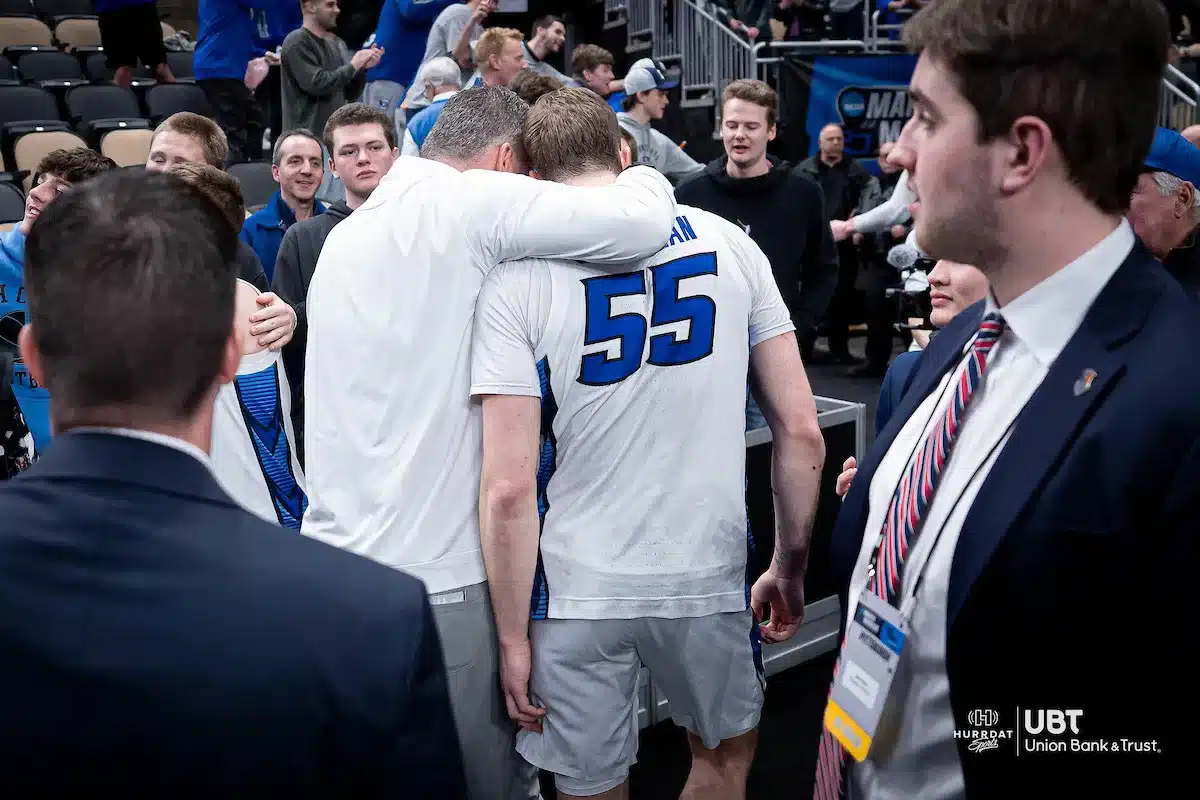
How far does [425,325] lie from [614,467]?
43cm

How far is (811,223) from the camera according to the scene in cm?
472

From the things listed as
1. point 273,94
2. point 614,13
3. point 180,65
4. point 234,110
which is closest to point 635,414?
point 234,110

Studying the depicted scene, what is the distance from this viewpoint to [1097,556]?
42.3 inches

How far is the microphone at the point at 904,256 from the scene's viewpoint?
5930 mm

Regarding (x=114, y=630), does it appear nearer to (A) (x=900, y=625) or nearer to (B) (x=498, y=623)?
(A) (x=900, y=625)

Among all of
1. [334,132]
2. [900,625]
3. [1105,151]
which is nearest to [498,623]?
[900,625]

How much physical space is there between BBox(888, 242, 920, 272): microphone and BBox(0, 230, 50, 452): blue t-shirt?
4.06 meters

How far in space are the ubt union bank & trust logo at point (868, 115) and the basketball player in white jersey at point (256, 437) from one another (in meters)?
7.56

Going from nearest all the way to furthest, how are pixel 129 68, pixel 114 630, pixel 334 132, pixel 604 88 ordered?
pixel 114 630
pixel 334 132
pixel 604 88
pixel 129 68

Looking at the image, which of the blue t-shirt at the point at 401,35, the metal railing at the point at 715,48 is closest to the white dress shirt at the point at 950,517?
the blue t-shirt at the point at 401,35

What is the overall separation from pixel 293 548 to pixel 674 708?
1.45 m

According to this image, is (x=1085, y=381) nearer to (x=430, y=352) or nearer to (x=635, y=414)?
(x=635, y=414)

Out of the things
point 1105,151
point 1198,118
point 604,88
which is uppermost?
point 1105,151

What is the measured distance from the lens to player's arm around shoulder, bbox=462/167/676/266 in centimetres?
196
